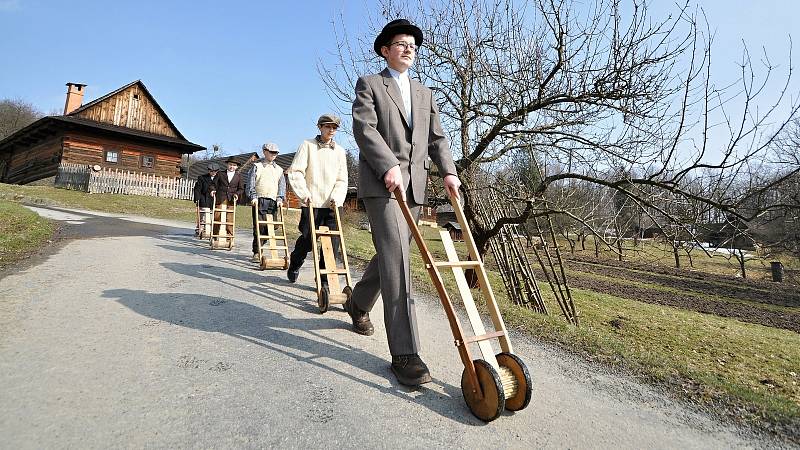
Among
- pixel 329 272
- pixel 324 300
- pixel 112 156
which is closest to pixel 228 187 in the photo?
pixel 329 272

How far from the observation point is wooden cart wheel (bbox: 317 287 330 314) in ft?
14.1

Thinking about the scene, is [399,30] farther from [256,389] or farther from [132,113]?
[132,113]

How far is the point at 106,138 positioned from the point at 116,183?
6578 millimetres

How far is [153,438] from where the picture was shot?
1.96 m

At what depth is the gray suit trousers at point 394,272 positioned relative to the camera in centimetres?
282

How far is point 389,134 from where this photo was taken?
3.11 metres

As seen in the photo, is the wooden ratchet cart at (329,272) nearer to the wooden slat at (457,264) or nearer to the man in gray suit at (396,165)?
the man in gray suit at (396,165)

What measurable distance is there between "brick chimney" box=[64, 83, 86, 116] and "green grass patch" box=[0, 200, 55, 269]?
87.4ft

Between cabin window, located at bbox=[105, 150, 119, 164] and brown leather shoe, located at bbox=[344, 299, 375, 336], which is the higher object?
cabin window, located at bbox=[105, 150, 119, 164]

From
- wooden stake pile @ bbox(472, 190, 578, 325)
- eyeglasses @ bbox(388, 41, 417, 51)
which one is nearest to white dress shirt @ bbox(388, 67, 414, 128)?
eyeglasses @ bbox(388, 41, 417, 51)

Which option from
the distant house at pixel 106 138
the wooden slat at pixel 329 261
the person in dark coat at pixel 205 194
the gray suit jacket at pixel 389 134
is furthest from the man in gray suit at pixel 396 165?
the distant house at pixel 106 138

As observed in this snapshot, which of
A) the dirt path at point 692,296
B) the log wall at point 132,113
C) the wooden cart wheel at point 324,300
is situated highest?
the log wall at point 132,113

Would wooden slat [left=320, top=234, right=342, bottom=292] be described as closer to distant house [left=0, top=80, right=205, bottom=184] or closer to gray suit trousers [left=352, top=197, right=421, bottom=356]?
gray suit trousers [left=352, top=197, right=421, bottom=356]

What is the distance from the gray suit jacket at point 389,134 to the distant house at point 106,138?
29.9 metres
